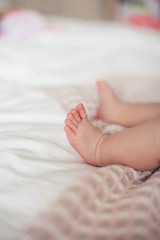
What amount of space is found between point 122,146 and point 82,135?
0.11 m

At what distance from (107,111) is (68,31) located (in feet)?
3.20

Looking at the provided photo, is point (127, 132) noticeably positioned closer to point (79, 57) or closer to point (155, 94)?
point (155, 94)

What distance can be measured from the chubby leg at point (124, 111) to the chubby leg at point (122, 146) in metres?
0.15

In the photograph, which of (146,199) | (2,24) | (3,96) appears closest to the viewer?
(146,199)

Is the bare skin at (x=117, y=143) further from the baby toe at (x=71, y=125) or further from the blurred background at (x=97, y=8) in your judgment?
the blurred background at (x=97, y=8)

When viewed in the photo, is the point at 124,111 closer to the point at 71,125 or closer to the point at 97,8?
the point at 71,125

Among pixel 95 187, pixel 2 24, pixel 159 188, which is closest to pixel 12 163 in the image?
pixel 95 187

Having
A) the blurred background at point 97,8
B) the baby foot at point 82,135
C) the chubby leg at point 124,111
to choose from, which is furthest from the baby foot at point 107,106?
the blurred background at point 97,8

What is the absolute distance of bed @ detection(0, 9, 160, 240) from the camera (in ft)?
1.42

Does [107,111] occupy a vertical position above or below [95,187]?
above

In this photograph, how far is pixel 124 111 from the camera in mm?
799

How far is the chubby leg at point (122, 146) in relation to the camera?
1.93ft

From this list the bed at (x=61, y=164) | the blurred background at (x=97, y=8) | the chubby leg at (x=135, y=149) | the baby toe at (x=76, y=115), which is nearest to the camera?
the bed at (x=61, y=164)

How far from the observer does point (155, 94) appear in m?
0.93
